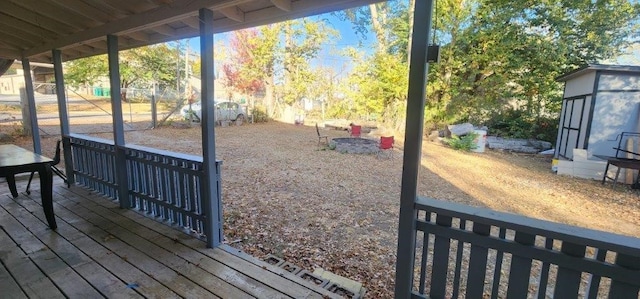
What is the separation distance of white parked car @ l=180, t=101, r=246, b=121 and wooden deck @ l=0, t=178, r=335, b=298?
32.3 feet

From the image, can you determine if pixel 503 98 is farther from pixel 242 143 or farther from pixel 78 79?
pixel 78 79

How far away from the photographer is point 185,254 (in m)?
2.46

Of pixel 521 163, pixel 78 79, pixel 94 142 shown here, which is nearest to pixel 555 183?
pixel 521 163

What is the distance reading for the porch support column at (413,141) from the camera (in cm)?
146

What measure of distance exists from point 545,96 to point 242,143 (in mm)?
10968

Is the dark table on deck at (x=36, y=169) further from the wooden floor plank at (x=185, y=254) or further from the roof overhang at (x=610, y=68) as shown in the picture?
the roof overhang at (x=610, y=68)

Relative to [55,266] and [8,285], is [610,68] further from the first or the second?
[8,285]

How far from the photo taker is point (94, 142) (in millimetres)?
3725

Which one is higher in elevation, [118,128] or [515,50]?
[515,50]

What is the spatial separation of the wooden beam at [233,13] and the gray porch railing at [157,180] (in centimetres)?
123

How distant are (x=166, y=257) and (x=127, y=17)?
7.36 feet

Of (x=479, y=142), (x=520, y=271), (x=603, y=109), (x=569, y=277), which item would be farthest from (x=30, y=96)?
(x=603, y=109)

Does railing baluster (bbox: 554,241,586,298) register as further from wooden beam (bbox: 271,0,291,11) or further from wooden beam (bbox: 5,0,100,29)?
wooden beam (bbox: 5,0,100,29)

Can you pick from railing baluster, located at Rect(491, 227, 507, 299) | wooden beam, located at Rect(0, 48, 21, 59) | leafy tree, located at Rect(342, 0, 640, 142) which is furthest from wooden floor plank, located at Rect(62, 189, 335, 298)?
leafy tree, located at Rect(342, 0, 640, 142)
